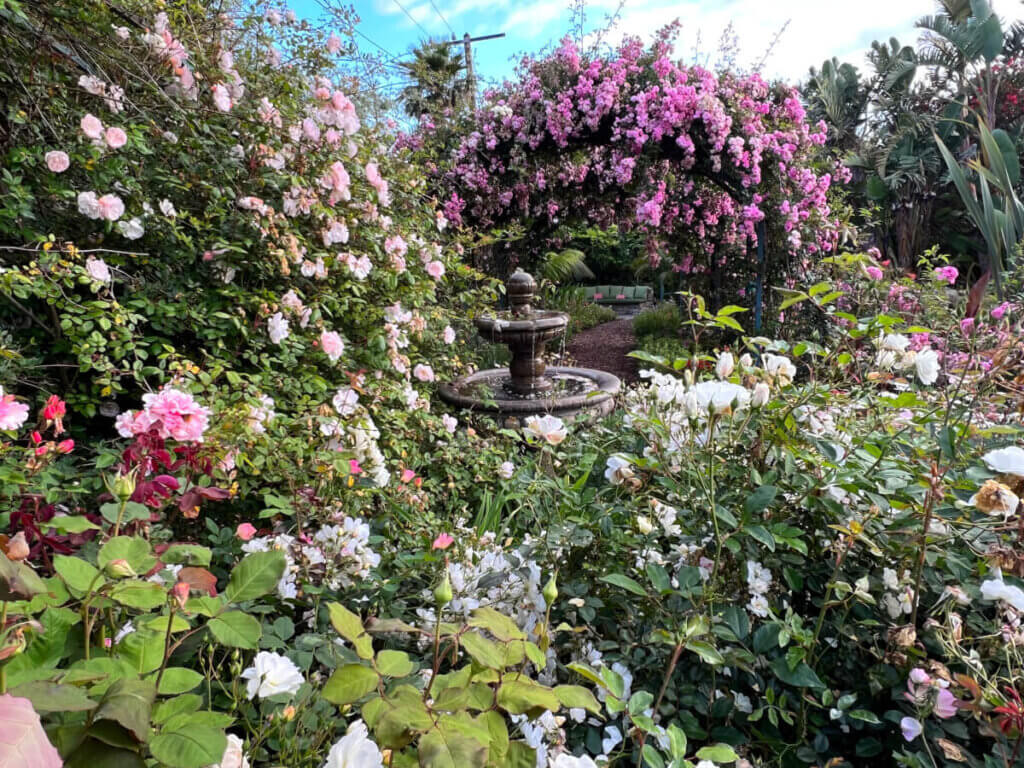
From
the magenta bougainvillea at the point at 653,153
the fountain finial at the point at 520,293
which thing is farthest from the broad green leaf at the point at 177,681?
the magenta bougainvillea at the point at 653,153

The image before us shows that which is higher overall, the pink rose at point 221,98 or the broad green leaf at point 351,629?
the pink rose at point 221,98

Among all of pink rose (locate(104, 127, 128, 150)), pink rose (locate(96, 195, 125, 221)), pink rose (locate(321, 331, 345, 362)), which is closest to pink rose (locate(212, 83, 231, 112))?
pink rose (locate(104, 127, 128, 150))

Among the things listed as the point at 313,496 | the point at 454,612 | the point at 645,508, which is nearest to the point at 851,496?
the point at 645,508

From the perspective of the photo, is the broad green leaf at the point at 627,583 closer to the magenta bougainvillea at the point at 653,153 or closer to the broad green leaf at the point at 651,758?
the broad green leaf at the point at 651,758

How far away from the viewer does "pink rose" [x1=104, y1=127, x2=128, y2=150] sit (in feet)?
6.69

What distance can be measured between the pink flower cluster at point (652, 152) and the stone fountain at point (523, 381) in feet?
7.35

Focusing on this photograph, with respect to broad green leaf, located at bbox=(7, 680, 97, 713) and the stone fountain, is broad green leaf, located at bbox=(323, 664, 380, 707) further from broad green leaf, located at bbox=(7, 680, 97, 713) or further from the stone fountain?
the stone fountain

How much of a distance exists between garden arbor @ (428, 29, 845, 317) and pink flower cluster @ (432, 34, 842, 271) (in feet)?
0.04

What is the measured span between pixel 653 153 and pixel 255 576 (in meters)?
5.68

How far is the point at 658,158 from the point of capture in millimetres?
5668

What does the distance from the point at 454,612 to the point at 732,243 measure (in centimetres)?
583

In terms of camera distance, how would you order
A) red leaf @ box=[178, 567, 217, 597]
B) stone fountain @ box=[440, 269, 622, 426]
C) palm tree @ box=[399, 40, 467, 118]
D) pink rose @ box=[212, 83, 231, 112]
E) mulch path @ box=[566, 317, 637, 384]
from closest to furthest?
red leaf @ box=[178, 567, 217, 597], pink rose @ box=[212, 83, 231, 112], stone fountain @ box=[440, 269, 622, 426], palm tree @ box=[399, 40, 467, 118], mulch path @ box=[566, 317, 637, 384]

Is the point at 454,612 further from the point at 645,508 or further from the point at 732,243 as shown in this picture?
the point at 732,243

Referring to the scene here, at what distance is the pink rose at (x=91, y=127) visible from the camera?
2.01 meters
